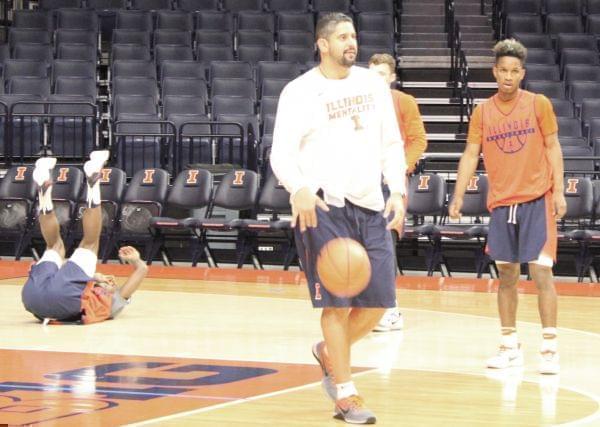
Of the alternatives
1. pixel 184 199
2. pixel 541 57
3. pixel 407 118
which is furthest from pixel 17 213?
pixel 541 57

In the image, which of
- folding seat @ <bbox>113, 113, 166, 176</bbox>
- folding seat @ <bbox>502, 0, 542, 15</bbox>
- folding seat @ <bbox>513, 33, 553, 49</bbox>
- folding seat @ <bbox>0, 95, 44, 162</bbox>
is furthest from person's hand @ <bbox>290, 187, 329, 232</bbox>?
folding seat @ <bbox>502, 0, 542, 15</bbox>

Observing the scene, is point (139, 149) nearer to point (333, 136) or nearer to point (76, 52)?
point (76, 52)

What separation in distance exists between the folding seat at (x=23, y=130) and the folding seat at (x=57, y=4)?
3.49m

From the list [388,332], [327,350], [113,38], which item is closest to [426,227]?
[388,332]

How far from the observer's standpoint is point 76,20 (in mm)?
18625

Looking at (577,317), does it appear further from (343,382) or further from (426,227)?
(343,382)

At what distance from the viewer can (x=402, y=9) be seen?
66.8 ft

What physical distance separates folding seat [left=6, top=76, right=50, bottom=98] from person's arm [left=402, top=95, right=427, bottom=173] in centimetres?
901

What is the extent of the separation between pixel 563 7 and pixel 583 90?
2.75 meters

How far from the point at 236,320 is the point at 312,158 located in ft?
12.7

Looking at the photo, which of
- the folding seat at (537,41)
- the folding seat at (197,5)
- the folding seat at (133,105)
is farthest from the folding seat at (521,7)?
the folding seat at (133,105)

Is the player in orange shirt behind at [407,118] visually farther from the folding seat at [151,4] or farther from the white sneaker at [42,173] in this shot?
the folding seat at [151,4]

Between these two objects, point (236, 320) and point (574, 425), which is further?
point (236, 320)

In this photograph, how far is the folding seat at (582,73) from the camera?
57.5 ft
